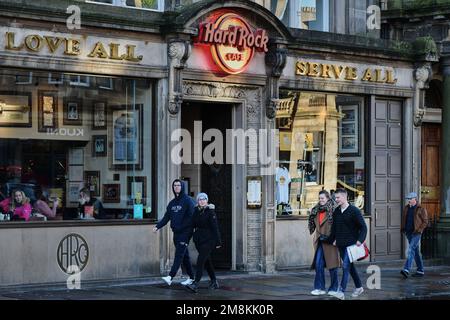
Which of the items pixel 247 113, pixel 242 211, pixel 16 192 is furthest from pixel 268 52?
pixel 16 192

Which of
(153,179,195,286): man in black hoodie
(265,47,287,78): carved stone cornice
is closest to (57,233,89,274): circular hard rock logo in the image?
(153,179,195,286): man in black hoodie

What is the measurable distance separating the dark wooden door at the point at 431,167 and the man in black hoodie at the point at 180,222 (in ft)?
33.8

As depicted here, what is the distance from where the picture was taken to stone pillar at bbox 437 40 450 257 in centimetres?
2600

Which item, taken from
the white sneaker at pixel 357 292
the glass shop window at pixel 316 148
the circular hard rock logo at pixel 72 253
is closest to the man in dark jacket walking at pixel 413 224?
the glass shop window at pixel 316 148

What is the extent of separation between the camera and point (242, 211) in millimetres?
22484

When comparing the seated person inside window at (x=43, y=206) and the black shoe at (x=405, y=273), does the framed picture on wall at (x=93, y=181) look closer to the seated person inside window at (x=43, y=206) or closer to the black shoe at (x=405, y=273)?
the seated person inside window at (x=43, y=206)

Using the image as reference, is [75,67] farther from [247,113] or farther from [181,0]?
[247,113]

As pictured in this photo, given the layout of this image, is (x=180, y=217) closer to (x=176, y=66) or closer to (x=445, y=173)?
(x=176, y=66)

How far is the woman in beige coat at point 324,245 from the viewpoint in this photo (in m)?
18.1

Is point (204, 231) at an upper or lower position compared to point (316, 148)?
lower

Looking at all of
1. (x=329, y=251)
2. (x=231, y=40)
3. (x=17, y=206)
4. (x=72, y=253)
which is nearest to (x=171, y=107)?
(x=231, y=40)

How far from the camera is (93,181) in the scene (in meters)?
20.4

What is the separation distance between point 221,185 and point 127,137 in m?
2.88

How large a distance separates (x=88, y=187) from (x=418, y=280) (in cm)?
692
